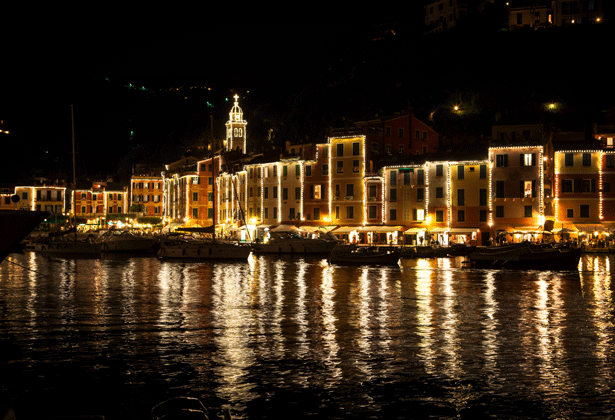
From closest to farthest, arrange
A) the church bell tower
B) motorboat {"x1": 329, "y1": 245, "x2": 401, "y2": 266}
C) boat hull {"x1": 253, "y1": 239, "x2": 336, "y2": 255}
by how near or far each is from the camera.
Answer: motorboat {"x1": 329, "y1": 245, "x2": 401, "y2": 266} < boat hull {"x1": 253, "y1": 239, "x2": 336, "y2": 255} < the church bell tower

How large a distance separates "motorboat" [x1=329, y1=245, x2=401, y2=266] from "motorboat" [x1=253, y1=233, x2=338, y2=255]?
39.0 feet

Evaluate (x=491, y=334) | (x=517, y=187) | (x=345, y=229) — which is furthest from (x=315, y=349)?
(x=345, y=229)

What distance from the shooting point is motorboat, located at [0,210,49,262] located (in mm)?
24281

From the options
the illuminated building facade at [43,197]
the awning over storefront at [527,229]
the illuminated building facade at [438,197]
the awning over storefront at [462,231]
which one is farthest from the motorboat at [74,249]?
Result: the illuminated building facade at [43,197]

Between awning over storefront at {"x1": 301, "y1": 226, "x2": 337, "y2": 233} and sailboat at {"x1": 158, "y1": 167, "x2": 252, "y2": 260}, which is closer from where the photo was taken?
sailboat at {"x1": 158, "y1": 167, "x2": 252, "y2": 260}

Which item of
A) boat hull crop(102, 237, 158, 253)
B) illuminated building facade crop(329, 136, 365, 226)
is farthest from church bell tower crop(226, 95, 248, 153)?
boat hull crop(102, 237, 158, 253)

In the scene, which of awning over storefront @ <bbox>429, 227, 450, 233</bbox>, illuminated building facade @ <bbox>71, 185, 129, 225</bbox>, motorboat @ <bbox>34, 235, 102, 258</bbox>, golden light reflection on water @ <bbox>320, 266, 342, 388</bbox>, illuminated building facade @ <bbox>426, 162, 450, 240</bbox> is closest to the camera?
golden light reflection on water @ <bbox>320, 266, 342, 388</bbox>

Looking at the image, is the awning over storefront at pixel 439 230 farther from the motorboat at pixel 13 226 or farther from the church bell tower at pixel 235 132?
the church bell tower at pixel 235 132

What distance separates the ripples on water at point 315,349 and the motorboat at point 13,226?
3.26m

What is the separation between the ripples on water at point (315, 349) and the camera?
15.4 m

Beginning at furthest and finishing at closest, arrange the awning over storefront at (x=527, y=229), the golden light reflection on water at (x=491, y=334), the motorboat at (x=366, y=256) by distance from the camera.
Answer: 1. the awning over storefront at (x=527, y=229)
2. the motorboat at (x=366, y=256)
3. the golden light reflection on water at (x=491, y=334)

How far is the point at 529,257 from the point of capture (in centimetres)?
5309

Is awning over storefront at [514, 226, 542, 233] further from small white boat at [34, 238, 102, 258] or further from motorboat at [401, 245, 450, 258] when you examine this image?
small white boat at [34, 238, 102, 258]

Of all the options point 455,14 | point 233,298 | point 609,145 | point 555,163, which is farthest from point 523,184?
point 455,14
